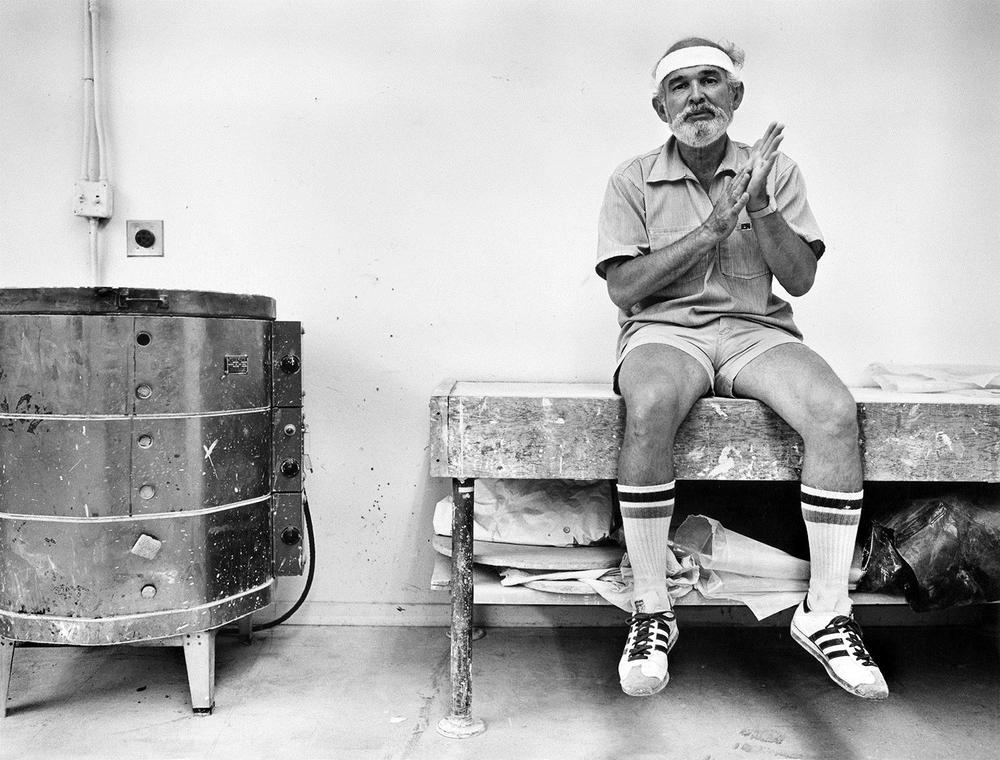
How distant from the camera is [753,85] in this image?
250 cm

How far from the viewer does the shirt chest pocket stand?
2033 millimetres

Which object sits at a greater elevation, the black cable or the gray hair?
the gray hair

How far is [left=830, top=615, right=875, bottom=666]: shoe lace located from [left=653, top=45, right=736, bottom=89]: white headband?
1.34m

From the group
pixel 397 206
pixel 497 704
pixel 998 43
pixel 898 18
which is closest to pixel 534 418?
pixel 497 704

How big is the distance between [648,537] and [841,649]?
44cm

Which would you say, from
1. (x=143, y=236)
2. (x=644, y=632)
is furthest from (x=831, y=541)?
(x=143, y=236)

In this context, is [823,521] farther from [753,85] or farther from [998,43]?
[998,43]

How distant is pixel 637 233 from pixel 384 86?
1.00 meters

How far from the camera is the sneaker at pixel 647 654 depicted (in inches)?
63.2

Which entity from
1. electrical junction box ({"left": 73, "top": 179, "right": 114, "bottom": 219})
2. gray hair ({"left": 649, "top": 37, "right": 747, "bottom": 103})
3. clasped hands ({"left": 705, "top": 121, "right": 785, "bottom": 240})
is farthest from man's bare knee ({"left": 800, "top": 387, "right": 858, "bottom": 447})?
electrical junction box ({"left": 73, "top": 179, "right": 114, "bottom": 219})

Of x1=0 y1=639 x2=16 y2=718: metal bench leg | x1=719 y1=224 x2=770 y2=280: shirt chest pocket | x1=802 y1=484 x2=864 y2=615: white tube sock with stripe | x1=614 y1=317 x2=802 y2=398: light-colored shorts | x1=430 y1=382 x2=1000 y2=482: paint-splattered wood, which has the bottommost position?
x1=0 y1=639 x2=16 y2=718: metal bench leg

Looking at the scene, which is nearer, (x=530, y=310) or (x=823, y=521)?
(x=823, y=521)

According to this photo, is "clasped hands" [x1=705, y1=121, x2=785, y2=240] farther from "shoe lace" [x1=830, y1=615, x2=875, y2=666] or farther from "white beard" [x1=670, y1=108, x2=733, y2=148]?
"shoe lace" [x1=830, y1=615, x2=875, y2=666]

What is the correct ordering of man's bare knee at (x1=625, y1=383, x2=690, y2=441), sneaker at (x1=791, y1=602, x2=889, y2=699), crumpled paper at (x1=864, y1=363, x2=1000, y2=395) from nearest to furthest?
1. sneaker at (x1=791, y1=602, x2=889, y2=699)
2. man's bare knee at (x1=625, y1=383, x2=690, y2=441)
3. crumpled paper at (x1=864, y1=363, x2=1000, y2=395)
